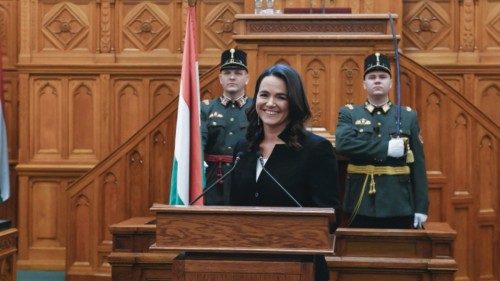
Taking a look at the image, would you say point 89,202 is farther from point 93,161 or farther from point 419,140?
point 419,140

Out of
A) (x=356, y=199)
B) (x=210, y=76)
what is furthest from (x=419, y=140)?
(x=210, y=76)

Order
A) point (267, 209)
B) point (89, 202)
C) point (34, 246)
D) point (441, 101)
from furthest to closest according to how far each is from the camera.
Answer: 1. point (34, 246)
2. point (89, 202)
3. point (441, 101)
4. point (267, 209)

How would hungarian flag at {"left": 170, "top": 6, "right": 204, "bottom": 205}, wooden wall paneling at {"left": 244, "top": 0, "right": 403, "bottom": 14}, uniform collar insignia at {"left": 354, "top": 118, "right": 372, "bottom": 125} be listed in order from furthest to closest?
wooden wall paneling at {"left": 244, "top": 0, "right": 403, "bottom": 14} → uniform collar insignia at {"left": 354, "top": 118, "right": 372, "bottom": 125} → hungarian flag at {"left": 170, "top": 6, "right": 204, "bottom": 205}

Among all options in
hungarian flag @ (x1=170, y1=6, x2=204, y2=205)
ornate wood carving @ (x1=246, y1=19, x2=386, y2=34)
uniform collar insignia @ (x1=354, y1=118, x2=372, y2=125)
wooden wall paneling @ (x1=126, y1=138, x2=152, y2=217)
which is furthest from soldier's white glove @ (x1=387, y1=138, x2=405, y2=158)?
wooden wall paneling @ (x1=126, y1=138, x2=152, y2=217)

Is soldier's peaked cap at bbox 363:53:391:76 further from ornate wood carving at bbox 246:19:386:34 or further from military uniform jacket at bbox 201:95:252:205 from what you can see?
ornate wood carving at bbox 246:19:386:34

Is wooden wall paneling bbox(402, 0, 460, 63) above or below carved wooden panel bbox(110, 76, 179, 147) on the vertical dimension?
above

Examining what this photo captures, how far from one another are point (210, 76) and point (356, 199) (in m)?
2.50

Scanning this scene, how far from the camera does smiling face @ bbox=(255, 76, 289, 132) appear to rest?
138 inches

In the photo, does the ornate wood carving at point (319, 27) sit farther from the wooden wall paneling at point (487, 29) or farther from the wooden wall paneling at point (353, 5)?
the wooden wall paneling at point (487, 29)

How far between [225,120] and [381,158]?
1.37 metres

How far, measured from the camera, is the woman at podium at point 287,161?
11.4ft

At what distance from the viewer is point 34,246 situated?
9.76 m

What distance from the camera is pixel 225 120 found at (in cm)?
682

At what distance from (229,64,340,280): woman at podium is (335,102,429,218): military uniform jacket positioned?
245 cm
